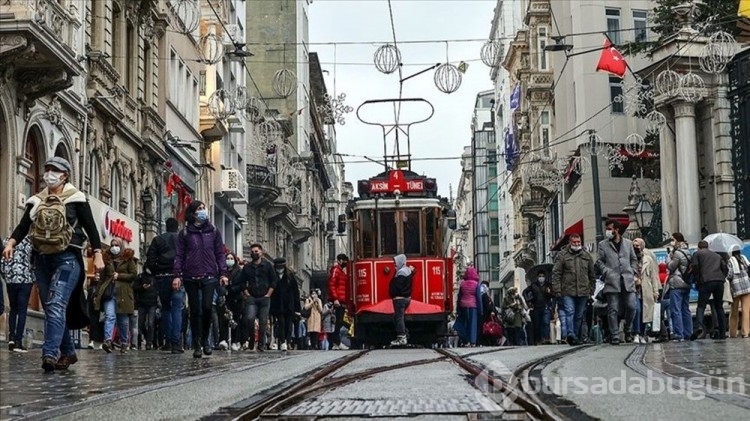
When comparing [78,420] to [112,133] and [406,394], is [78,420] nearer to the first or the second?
[406,394]

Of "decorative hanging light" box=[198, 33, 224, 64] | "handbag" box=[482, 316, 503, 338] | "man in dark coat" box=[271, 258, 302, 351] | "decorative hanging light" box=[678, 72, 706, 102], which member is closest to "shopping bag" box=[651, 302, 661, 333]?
"handbag" box=[482, 316, 503, 338]

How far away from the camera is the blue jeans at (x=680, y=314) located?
22.5 meters

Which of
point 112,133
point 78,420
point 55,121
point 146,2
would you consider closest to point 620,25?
point 146,2

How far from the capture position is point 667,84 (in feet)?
135

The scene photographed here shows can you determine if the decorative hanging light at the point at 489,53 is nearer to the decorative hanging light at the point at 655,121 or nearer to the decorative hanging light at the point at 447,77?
the decorative hanging light at the point at 447,77

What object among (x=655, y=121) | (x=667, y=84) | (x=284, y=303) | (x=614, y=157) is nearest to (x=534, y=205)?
(x=614, y=157)

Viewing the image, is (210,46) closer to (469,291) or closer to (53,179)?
(469,291)

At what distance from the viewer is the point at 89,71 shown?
31859mm

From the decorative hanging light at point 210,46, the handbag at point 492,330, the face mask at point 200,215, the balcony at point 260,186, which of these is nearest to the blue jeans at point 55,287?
the face mask at point 200,215

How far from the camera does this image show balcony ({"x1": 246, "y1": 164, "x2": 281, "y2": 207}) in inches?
2411

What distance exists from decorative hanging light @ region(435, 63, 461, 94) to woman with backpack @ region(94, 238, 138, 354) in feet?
28.6

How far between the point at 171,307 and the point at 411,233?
10.0 m

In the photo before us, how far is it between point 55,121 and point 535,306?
10.5 metres

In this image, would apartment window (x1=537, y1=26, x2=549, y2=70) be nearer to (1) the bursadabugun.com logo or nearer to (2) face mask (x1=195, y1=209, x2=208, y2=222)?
(2) face mask (x1=195, y1=209, x2=208, y2=222)
